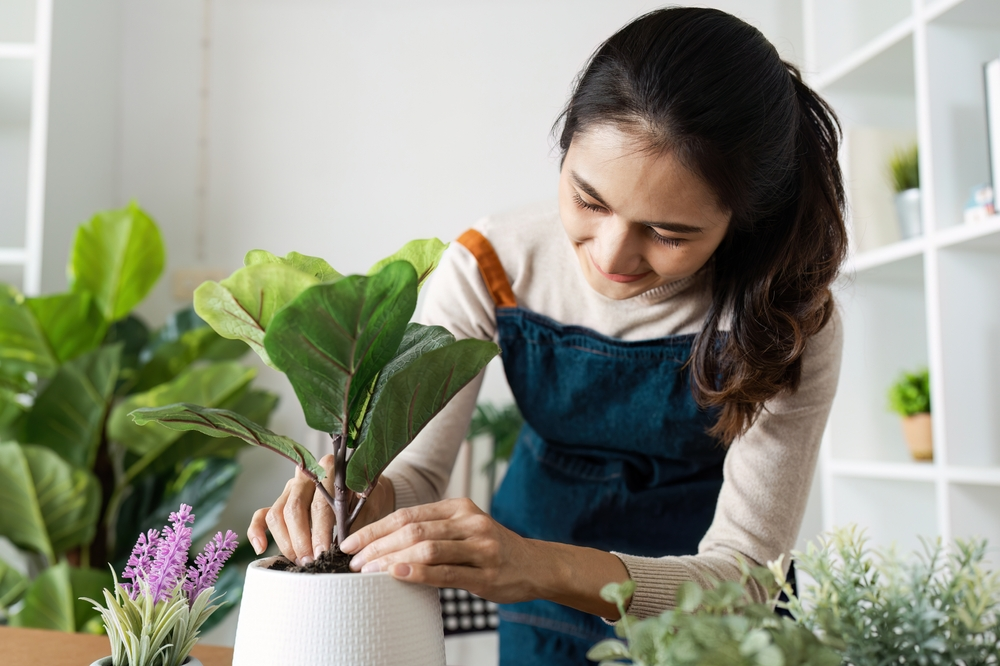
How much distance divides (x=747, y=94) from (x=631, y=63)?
→ 0.12 metres

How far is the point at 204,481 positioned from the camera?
6.02 feet

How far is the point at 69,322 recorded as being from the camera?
183 centimetres

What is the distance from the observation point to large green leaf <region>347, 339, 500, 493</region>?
1.66 ft

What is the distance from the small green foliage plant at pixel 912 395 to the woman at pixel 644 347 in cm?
83

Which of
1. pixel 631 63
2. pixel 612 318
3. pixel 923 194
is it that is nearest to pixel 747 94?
pixel 631 63

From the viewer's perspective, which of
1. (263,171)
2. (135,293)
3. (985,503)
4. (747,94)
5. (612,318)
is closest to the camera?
(747,94)

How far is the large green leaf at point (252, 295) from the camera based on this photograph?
49cm

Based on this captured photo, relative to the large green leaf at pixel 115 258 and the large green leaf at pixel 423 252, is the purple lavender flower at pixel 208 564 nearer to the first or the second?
the large green leaf at pixel 423 252

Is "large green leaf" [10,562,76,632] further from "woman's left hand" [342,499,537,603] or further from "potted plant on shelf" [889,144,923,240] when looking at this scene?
"potted plant on shelf" [889,144,923,240]

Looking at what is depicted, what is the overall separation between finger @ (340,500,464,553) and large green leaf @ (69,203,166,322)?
5.15 ft

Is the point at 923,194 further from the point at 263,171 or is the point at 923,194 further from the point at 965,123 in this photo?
the point at 263,171

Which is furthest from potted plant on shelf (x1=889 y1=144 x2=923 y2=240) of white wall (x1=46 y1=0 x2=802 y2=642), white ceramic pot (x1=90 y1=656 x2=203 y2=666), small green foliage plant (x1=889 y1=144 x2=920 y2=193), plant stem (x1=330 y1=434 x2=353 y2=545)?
white ceramic pot (x1=90 y1=656 x2=203 y2=666)

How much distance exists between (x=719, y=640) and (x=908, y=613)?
12cm

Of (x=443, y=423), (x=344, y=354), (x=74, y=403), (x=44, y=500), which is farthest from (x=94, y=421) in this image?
(x=344, y=354)
